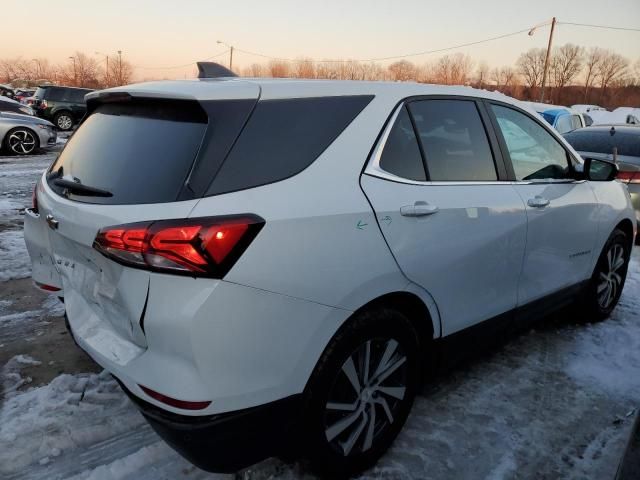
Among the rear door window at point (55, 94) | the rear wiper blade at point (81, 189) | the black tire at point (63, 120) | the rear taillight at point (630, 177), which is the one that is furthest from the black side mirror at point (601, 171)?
the rear door window at point (55, 94)

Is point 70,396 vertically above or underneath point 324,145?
underneath

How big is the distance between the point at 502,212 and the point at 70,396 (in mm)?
2568

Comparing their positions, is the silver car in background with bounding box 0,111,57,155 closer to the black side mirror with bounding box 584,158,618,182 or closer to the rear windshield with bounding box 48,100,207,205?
the rear windshield with bounding box 48,100,207,205

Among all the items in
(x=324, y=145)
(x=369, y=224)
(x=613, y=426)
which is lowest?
(x=613, y=426)

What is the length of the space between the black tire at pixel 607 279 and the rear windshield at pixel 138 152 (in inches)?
132

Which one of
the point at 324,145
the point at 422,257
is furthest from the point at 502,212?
the point at 324,145

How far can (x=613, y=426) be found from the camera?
A: 2.89 metres

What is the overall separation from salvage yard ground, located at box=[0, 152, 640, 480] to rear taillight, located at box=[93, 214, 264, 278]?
1.14 metres

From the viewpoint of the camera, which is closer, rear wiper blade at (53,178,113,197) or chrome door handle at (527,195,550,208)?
rear wiper blade at (53,178,113,197)

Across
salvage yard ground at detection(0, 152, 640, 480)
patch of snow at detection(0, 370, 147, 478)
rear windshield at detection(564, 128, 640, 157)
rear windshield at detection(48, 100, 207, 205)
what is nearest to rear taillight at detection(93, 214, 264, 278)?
rear windshield at detection(48, 100, 207, 205)

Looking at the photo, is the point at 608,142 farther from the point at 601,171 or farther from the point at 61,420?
the point at 61,420

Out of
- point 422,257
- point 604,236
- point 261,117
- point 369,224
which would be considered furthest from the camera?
point 604,236

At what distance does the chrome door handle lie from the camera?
119 inches

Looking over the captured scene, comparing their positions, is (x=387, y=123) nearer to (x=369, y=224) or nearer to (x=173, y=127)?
(x=369, y=224)
